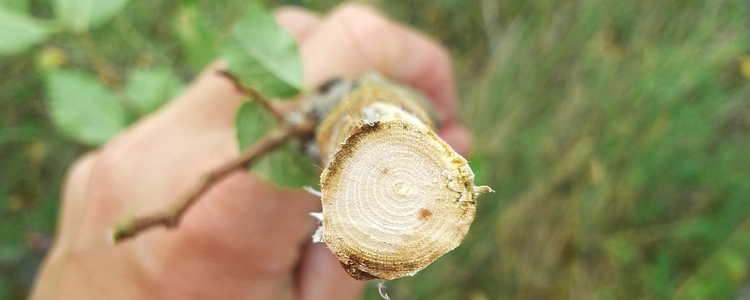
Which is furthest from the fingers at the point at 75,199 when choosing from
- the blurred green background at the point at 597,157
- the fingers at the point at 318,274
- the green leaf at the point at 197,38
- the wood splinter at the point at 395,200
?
the wood splinter at the point at 395,200

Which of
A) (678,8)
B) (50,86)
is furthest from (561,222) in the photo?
(50,86)

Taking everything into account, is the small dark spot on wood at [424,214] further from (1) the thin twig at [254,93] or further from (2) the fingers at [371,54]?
(2) the fingers at [371,54]

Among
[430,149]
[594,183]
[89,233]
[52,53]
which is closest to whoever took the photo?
[430,149]

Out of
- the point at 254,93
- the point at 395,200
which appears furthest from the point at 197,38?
the point at 395,200

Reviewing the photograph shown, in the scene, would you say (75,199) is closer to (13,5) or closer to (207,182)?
(13,5)

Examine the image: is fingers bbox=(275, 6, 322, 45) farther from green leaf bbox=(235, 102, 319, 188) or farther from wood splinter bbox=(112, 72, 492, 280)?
wood splinter bbox=(112, 72, 492, 280)

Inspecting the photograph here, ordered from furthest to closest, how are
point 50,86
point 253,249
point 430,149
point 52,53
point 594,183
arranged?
point 52,53, point 594,183, point 50,86, point 253,249, point 430,149

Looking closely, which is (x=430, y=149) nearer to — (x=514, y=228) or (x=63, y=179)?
(x=514, y=228)
